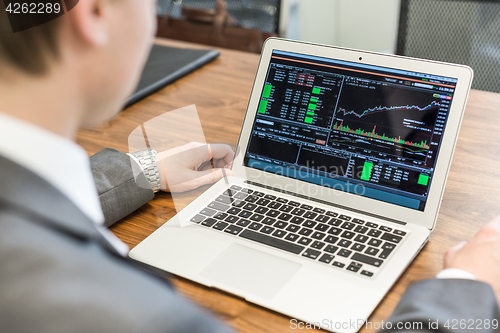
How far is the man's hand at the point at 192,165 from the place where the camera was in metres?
Result: 0.90

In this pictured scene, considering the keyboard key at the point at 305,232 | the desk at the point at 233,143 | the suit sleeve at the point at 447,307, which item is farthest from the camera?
the keyboard key at the point at 305,232

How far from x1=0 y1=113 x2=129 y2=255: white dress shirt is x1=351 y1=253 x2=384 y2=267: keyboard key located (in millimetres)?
413

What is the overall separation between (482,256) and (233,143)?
564 millimetres

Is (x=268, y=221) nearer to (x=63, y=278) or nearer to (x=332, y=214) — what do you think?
(x=332, y=214)

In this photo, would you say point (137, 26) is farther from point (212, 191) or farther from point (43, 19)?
point (212, 191)

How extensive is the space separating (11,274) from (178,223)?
502mm

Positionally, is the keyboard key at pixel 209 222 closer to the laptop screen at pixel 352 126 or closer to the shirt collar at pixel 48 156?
the laptop screen at pixel 352 126

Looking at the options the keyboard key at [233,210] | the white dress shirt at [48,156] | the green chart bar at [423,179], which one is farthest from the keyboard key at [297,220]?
the white dress shirt at [48,156]

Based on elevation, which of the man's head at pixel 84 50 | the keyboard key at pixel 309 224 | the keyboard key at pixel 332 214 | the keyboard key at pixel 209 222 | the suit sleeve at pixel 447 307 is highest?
the man's head at pixel 84 50

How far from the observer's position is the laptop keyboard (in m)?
0.68

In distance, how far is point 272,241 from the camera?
0.72 meters

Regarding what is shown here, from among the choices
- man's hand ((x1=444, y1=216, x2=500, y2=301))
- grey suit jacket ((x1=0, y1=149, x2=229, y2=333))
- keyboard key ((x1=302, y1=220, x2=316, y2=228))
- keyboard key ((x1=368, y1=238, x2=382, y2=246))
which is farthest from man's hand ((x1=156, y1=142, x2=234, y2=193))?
grey suit jacket ((x1=0, y1=149, x2=229, y2=333))

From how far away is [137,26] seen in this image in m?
0.41

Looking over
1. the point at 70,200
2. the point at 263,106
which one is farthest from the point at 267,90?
the point at 70,200
